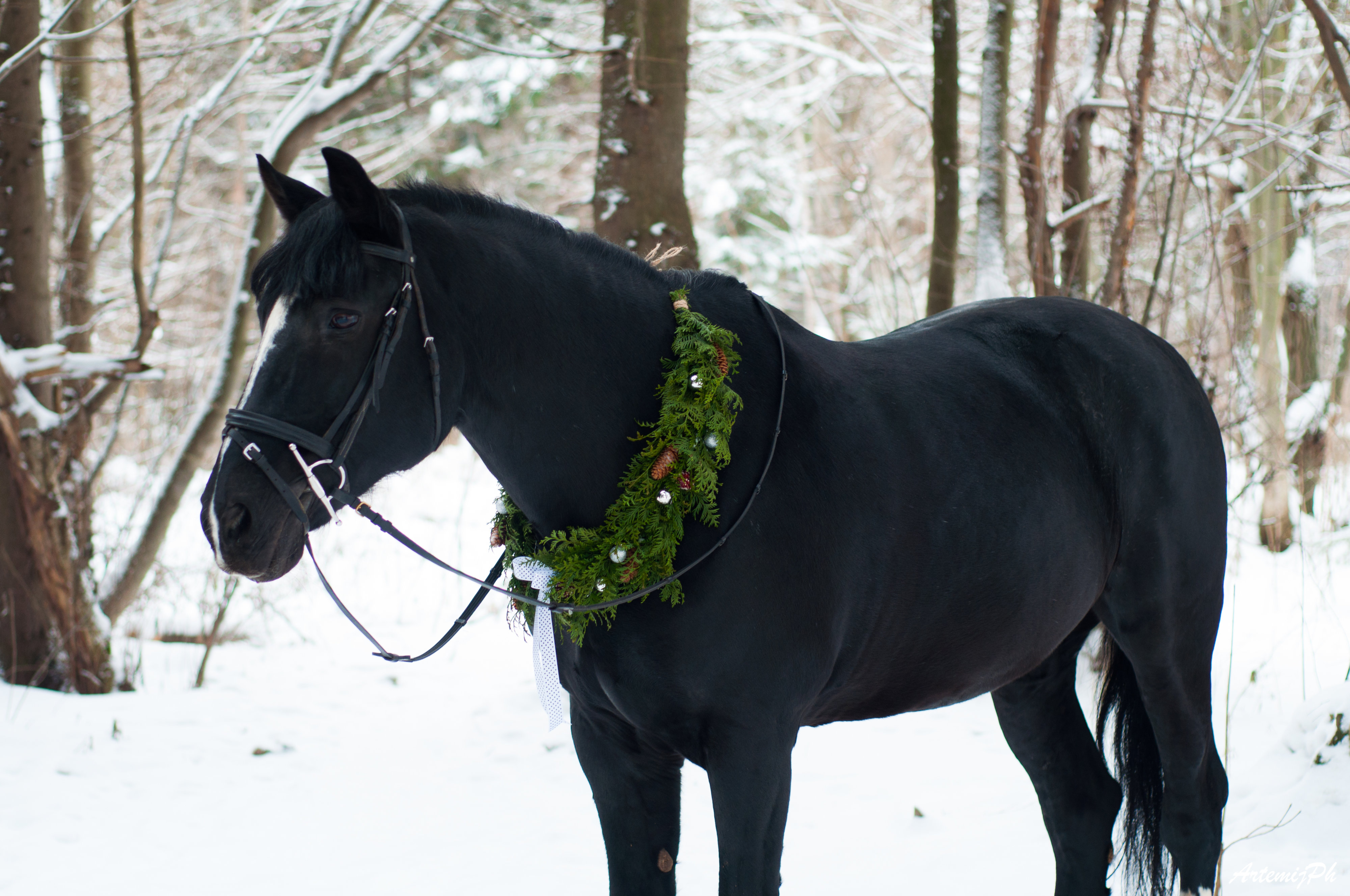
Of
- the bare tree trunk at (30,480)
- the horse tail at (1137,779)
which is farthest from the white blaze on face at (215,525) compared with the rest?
the bare tree trunk at (30,480)

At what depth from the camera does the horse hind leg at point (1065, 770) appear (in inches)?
110

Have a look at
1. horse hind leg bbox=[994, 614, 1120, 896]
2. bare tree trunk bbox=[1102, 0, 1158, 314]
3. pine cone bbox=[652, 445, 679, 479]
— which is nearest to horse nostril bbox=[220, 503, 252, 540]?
pine cone bbox=[652, 445, 679, 479]

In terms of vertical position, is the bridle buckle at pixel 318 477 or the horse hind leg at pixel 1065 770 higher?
the bridle buckle at pixel 318 477

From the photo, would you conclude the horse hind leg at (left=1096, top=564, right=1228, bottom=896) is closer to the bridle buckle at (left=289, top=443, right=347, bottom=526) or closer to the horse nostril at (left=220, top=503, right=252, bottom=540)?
the bridle buckle at (left=289, top=443, right=347, bottom=526)

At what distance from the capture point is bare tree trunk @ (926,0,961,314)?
535cm

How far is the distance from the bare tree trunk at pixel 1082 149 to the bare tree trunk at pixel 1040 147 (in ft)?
0.46

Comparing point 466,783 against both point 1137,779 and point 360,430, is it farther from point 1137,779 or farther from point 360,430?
point 360,430

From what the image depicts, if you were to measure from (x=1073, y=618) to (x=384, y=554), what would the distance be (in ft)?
24.1

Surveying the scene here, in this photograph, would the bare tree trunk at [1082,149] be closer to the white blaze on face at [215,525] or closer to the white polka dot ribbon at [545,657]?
the white polka dot ribbon at [545,657]

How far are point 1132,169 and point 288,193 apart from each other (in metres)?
4.15

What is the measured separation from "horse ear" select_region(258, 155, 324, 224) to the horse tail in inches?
93.9

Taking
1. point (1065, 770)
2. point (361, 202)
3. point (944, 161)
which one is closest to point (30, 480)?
point (361, 202)

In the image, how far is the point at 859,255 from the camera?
13.8 metres

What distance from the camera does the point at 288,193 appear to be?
1.98 metres
